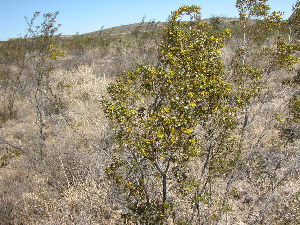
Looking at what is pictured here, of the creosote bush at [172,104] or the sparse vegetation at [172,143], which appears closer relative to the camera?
the creosote bush at [172,104]

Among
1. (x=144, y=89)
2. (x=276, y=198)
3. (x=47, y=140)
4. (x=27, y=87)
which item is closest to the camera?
(x=144, y=89)

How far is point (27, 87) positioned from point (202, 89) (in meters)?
10.3

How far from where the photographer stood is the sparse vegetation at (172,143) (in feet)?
7.41

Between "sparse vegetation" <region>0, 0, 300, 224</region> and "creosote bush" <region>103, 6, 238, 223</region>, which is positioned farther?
"sparse vegetation" <region>0, 0, 300, 224</region>

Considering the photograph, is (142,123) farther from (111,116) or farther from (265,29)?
(265,29)

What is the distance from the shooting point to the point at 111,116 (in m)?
2.21

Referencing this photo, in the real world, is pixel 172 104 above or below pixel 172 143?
above

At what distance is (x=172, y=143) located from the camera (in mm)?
2031

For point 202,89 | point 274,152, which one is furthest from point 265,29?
point 274,152

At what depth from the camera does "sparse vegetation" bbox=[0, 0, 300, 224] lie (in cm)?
226

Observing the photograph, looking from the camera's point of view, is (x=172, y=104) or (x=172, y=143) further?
(x=172, y=104)

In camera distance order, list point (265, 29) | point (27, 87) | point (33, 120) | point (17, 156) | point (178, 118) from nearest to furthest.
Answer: point (178, 118), point (265, 29), point (17, 156), point (33, 120), point (27, 87)

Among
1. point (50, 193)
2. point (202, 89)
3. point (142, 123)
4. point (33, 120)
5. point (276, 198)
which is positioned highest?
point (202, 89)

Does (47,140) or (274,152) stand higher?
(47,140)
